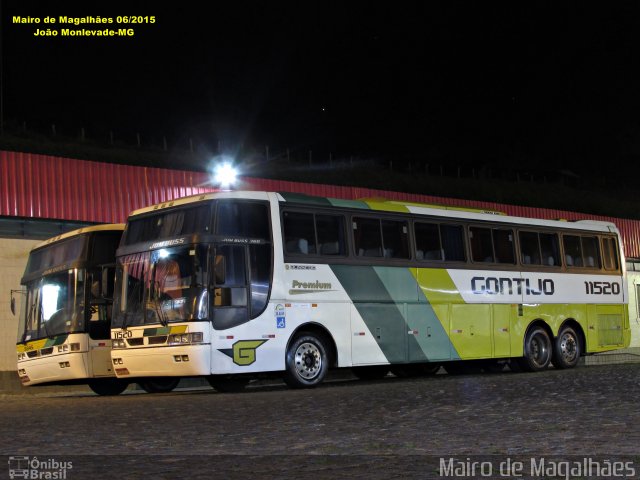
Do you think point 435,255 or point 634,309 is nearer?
point 435,255

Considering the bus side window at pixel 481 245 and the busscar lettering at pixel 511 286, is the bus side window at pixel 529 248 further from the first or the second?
the bus side window at pixel 481 245

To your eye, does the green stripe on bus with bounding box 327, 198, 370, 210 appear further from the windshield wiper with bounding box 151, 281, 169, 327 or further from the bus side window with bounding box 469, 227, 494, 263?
the windshield wiper with bounding box 151, 281, 169, 327

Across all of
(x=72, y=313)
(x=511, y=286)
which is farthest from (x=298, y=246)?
(x=511, y=286)

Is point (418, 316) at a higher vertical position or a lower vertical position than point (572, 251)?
lower

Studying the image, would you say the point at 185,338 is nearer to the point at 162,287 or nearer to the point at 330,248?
the point at 162,287

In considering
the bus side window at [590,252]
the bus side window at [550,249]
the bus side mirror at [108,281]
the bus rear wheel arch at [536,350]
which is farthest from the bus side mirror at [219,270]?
the bus side window at [590,252]

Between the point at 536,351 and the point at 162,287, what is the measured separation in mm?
9922

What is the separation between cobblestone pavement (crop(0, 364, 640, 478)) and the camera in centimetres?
724

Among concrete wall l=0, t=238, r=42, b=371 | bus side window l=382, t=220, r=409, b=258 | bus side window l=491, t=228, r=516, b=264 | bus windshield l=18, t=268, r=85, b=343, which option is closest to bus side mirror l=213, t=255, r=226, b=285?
bus windshield l=18, t=268, r=85, b=343

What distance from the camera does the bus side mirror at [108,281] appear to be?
58.6 ft

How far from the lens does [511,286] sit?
838 inches

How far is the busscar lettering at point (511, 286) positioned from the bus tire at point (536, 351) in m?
0.94

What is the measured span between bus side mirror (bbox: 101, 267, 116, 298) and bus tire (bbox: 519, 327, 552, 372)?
9.51 metres

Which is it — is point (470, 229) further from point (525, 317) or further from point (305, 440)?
point (305, 440)
